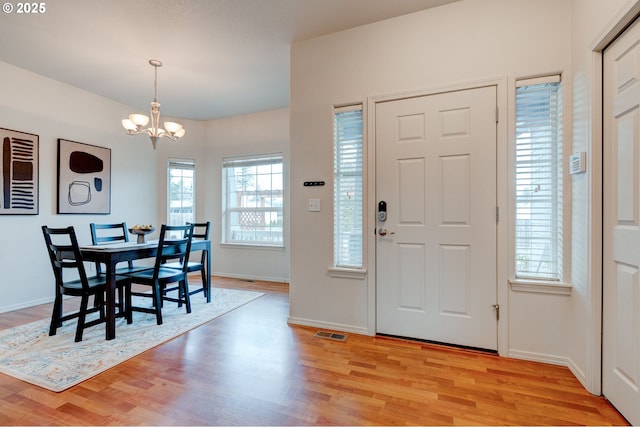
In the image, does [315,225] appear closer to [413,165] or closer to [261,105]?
[413,165]

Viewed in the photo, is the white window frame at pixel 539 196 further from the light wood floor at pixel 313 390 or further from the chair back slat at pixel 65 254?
the chair back slat at pixel 65 254

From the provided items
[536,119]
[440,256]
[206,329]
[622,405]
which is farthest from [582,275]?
[206,329]

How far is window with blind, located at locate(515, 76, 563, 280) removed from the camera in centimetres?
209

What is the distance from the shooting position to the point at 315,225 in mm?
2758

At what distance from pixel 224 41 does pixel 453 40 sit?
1.98 meters

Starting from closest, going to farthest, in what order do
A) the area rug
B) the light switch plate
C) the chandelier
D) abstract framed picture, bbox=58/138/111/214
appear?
the area rug
the light switch plate
the chandelier
abstract framed picture, bbox=58/138/111/214

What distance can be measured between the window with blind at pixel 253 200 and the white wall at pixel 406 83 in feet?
6.23

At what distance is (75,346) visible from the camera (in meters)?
2.30

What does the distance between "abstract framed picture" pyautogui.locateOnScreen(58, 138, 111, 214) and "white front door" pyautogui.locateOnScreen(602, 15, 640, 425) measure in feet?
16.6

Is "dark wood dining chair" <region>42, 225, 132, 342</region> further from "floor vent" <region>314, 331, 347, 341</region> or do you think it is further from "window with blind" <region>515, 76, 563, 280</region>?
"window with blind" <region>515, 76, 563, 280</region>

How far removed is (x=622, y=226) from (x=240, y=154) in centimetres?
451

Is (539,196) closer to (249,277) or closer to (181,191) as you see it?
(249,277)

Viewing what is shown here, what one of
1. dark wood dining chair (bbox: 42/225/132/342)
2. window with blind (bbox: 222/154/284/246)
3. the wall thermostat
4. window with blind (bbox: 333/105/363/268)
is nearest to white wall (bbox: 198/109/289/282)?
window with blind (bbox: 222/154/284/246)

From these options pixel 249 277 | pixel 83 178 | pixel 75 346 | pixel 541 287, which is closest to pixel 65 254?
pixel 75 346
